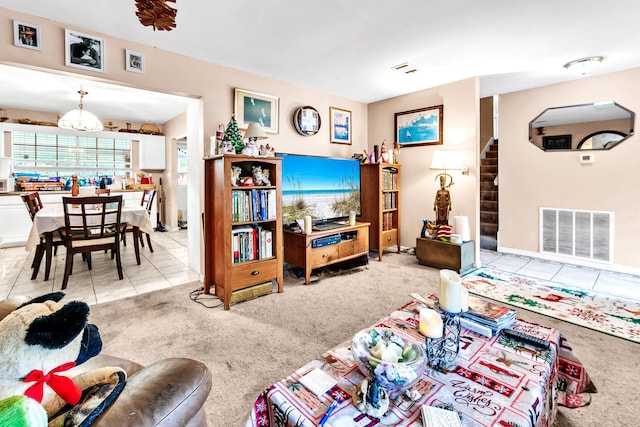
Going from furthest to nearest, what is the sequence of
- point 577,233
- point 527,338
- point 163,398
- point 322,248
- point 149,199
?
point 149,199 < point 577,233 < point 322,248 < point 527,338 < point 163,398

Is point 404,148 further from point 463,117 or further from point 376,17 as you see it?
point 376,17

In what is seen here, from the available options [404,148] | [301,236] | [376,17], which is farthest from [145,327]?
[404,148]

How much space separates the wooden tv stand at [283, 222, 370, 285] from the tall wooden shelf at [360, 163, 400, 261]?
0.43 m

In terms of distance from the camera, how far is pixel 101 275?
3439 mm

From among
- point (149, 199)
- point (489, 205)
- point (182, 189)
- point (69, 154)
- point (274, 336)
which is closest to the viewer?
point (274, 336)

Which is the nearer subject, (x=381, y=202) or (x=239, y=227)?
(x=239, y=227)

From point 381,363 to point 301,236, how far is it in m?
2.30

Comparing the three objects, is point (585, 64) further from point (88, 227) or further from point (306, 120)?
point (88, 227)

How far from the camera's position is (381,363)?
3.03 ft

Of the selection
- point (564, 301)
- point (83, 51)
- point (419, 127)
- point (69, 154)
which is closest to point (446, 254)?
point (564, 301)

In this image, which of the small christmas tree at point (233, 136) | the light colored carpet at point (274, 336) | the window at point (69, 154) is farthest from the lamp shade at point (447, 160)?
the window at point (69, 154)

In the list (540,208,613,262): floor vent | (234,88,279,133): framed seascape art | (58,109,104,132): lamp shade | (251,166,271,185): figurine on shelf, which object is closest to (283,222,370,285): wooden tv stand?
(251,166,271,185): figurine on shelf

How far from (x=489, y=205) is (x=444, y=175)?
1642 mm

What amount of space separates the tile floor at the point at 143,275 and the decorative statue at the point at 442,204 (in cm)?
87
